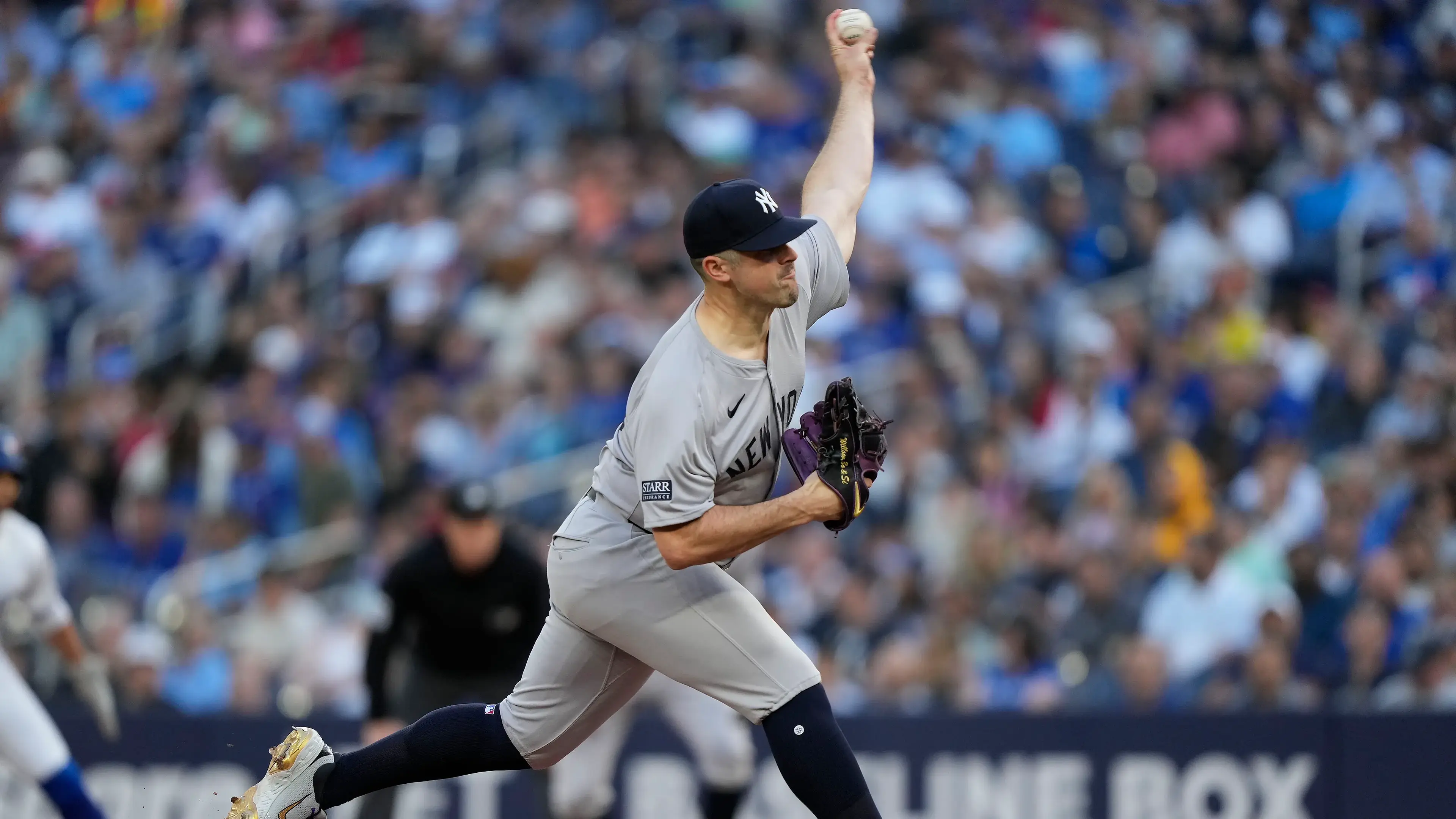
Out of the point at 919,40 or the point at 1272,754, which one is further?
the point at 919,40

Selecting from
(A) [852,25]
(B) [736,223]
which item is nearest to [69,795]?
(B) [736,223]

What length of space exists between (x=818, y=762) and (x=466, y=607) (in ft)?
9.88

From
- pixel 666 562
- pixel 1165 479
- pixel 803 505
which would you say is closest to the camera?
pixel 803 505

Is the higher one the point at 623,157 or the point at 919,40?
the point at 919,40

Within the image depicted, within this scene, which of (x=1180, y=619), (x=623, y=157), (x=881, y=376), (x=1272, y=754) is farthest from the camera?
(x=623, y=157)

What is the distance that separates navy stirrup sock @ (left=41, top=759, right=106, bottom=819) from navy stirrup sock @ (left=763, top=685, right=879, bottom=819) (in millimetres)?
3589

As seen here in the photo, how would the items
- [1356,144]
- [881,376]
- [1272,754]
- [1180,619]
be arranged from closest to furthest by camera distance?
[1272,754] < [1180,619] < [881,376] < [1356,144]

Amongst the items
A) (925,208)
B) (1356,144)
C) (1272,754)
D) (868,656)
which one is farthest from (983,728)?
(1356,144)

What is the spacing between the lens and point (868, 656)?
11.4m

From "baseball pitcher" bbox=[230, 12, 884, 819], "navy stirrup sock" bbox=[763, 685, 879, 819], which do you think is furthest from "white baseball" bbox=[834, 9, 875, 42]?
"navy stirrup sock" bbox=[763, 685, 879, 819]

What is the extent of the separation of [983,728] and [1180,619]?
2.09 meters

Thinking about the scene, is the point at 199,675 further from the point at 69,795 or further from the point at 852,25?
the point at 852,25

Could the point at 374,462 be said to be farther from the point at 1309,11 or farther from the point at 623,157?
the point at 1309,11

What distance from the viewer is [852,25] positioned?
6.53 metres
